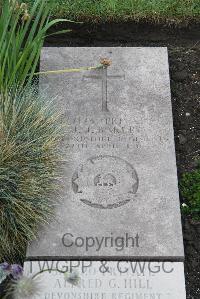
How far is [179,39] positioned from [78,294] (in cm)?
232

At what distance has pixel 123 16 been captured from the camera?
4855 millimetres

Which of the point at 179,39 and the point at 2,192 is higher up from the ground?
the point at 179,39

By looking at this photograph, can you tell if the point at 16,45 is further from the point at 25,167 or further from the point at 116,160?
the point at 116,160

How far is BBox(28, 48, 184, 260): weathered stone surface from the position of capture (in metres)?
3.51

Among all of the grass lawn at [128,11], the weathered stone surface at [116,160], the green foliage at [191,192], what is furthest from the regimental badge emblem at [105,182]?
the grass lawn at [128,11]

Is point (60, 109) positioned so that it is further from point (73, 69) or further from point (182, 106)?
point (182, 106)

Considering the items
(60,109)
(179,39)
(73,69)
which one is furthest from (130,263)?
(179,39)

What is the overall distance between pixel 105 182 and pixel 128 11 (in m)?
1.64

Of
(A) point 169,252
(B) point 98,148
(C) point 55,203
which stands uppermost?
(B) point 98,148

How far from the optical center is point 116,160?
12.5 ft

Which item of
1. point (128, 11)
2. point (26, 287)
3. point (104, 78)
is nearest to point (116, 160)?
point (104, 78)

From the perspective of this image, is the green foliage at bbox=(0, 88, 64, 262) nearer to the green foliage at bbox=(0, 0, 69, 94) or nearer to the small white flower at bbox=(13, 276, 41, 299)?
the green foliage at bbox=(0, 0, 69, 94)

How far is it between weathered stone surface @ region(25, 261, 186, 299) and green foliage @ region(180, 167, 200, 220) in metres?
0.52

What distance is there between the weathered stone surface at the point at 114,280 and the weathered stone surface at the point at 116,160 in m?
0.05
